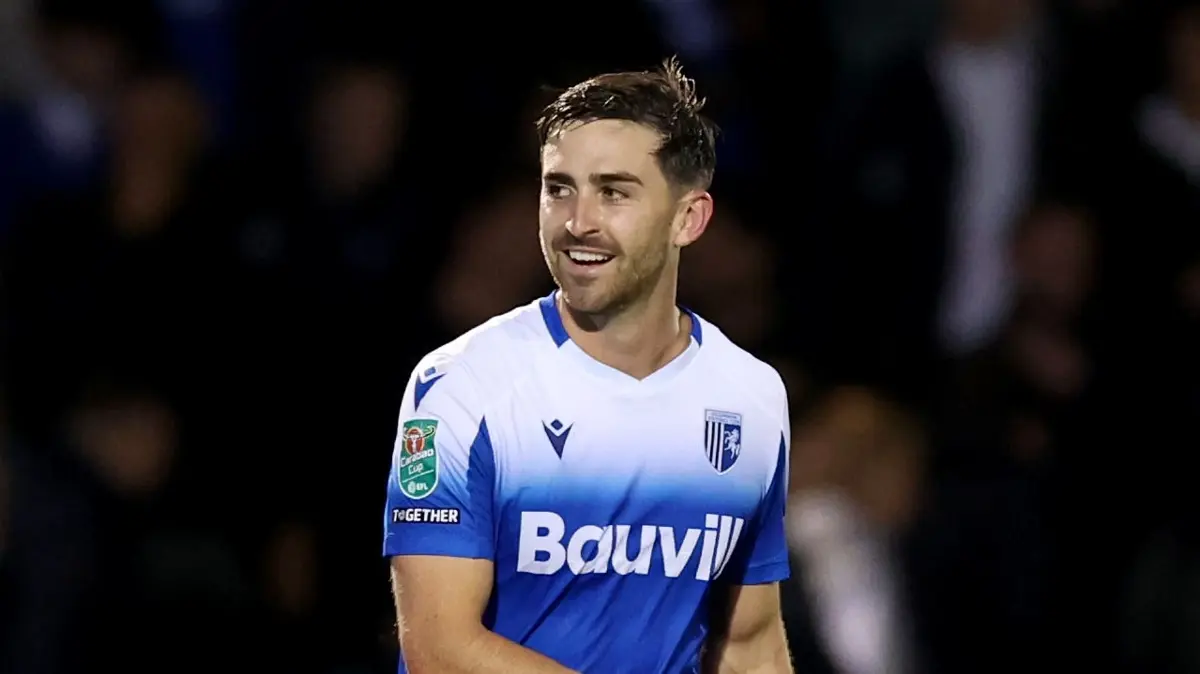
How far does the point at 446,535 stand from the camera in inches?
164

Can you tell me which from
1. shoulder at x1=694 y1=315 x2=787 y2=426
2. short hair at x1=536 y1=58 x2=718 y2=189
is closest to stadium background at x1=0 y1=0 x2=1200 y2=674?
shoulder at x1=694 y1=315 x2=787 y2=426

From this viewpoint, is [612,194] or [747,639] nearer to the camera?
[612,194]

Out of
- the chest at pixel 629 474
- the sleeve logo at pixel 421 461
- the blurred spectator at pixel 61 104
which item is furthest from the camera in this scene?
the blurred spectator at pixel 61 104

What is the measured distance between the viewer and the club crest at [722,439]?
14.9 feet

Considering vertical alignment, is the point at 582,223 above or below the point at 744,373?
above

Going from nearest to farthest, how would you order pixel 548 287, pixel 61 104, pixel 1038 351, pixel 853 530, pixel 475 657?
pixel 475 657, pixel 853 530, pixel 548 287, pixel 1038 351, pixel 61 104

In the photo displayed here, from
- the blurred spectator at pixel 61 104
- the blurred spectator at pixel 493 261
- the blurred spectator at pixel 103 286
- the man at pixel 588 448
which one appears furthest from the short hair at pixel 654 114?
the blurred spectator at pixel 61 104

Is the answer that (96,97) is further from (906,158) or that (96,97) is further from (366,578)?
(906,158)

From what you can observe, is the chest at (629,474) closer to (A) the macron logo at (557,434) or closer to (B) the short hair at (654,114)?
(A) the macron logo at (557,434)

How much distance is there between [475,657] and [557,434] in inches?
20.0

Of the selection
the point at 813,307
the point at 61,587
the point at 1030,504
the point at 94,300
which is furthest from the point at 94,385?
the point at 1030,504

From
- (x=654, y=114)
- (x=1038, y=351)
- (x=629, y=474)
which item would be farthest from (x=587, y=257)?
(x=1038, y=351)

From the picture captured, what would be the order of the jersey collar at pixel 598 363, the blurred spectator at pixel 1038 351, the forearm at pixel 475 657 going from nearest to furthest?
the forearm at pixel 475 657
the jersey collar at pixel 598 363
the blurred spectator at pixel 1038 351

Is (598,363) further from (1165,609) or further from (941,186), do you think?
(941,186)
